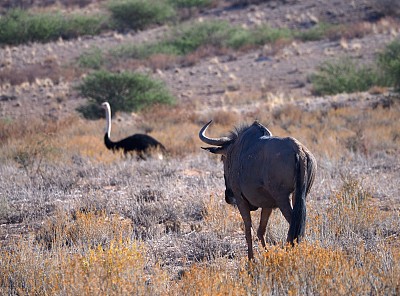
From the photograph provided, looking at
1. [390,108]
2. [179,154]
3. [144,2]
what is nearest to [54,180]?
[179,154]

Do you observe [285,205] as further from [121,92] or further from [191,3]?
[191,3]

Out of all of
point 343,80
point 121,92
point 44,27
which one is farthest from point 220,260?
point 44,27

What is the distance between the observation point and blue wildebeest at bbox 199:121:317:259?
6363mm

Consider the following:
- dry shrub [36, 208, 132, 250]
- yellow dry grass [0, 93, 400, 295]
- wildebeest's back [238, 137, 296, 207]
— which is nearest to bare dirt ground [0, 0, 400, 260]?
yellow dry grass [0, 93, 400, 295]

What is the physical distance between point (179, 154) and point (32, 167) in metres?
3.69

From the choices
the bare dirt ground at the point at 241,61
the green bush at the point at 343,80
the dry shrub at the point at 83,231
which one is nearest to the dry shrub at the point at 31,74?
the bare dirt ground at the point at 241,61

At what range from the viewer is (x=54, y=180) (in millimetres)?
11922

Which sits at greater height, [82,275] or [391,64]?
[82,275]

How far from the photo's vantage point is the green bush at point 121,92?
2648 cm

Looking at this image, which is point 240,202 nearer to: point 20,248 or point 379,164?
point 20,248

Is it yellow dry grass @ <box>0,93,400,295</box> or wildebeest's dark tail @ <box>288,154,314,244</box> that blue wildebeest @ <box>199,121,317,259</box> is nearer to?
wildebeest's dark tail @ <box>288,154,314,244</box>

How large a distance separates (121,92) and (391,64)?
10.5 metres

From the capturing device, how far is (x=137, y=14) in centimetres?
5081

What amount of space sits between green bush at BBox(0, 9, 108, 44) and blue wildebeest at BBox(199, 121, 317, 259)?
41537 millimetres
